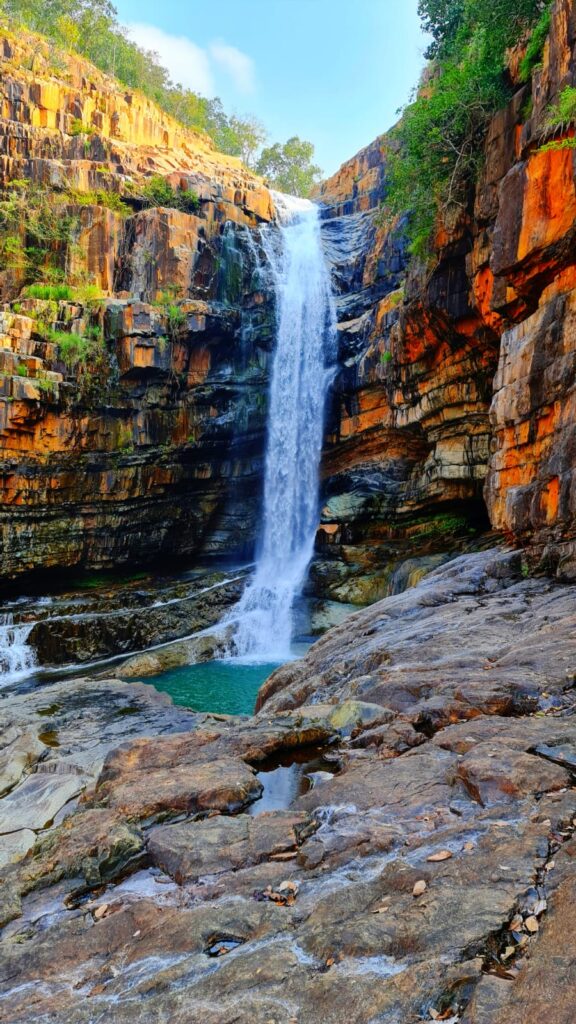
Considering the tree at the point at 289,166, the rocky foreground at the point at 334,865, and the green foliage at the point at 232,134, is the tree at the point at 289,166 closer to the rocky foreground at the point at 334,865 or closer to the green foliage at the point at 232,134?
the green foliage at the point at 232,134

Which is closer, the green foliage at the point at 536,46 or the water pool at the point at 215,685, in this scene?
the green foliage at the point at 536,46

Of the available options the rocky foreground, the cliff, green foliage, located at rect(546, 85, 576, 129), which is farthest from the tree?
the rocky foreground

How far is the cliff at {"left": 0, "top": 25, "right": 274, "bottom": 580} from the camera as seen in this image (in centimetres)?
2161

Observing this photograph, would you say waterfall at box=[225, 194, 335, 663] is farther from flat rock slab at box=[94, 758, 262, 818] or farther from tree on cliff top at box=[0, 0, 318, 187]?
tree on cliff top at box=[0, 0, 318, 187]

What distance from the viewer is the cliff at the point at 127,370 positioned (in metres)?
21.6

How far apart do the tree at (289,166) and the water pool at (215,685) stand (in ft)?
143

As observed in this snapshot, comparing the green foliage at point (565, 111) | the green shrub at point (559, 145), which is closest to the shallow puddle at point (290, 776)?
the green shrub at point (559, 145)

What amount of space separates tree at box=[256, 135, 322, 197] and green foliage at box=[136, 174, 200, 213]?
2384cm

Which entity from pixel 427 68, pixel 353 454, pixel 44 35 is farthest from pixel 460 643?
pixel 44 35

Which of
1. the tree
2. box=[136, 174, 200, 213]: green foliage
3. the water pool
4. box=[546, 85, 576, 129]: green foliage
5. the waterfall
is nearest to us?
box=[546, 85, 576, 129]: green foliage

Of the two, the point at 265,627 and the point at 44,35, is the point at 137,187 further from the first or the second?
the point at 265,627

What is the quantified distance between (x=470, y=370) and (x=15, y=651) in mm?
17541

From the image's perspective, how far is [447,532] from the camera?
2025 centimetres

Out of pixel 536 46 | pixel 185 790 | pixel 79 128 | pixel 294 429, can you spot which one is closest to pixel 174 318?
pixel 294 429
